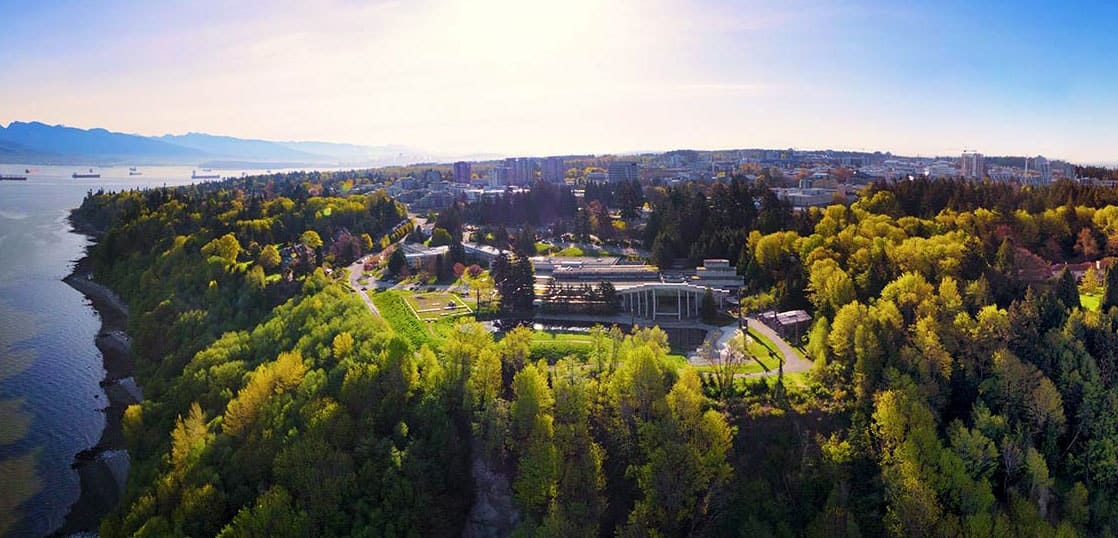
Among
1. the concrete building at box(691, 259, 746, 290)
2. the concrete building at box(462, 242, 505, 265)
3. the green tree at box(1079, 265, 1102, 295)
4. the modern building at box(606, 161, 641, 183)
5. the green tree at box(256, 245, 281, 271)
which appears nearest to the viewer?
the green tree at box(1079, 265, 1102, 295)

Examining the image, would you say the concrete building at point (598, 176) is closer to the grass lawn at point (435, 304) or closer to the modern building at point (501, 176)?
the modern building at point (501, 176)

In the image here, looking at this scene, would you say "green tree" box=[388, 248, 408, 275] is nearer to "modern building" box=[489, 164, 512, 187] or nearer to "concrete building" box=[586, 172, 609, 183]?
"concrete building" box=[586, 172, 609, 183]

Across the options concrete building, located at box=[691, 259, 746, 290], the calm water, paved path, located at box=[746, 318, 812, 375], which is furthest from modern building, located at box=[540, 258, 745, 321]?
the calm water

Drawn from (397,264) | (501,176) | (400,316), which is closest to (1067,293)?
(400,316)

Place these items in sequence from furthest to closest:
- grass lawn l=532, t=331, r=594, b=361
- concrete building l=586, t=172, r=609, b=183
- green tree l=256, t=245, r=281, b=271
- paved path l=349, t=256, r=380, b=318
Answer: concrete building l=586, t=172, r=609, b=183
green tree l=256, t=245, r=281, b=271
paved path l=349, t=256, r=380, b=318
grass lawn l=532, t=331, r=594, b=361

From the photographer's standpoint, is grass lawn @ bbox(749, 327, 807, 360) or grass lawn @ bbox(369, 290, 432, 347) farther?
grass lawn @ bbox(369, 290, 432, 347)

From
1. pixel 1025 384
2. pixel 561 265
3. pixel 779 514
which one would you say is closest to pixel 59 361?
pixel 561 265

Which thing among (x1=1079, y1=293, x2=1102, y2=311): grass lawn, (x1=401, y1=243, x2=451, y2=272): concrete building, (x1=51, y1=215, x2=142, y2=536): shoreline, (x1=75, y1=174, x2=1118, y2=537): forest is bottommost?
(x1=51, y1=215, x2=142, y2=536): shoreline

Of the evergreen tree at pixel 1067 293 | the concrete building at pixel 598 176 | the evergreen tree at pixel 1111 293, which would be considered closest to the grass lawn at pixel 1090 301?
the evergreen tree at pixel 1111 293

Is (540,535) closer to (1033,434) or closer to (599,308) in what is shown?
(1033,434)

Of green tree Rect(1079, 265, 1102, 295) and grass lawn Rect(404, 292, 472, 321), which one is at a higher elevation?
green tree Rect(1079, 265, 1102, 295)
